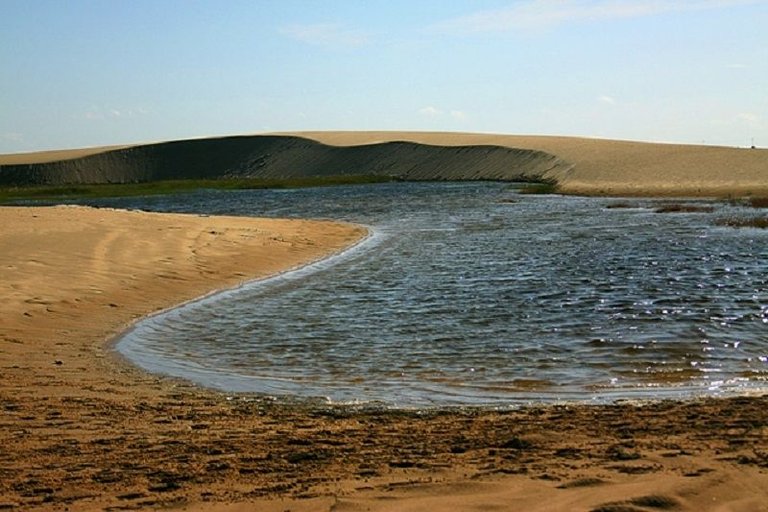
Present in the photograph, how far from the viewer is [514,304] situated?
1575cm

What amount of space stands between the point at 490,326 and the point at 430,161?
8175 centimetres

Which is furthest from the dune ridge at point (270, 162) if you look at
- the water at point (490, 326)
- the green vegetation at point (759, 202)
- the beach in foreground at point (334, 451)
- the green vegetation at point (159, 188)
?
the beach in foreground at point (334, 451)

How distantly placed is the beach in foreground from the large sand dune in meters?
41.7

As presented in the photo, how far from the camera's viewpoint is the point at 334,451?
695 cm

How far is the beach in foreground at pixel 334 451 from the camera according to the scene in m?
5.78

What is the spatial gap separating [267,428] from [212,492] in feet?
6.43

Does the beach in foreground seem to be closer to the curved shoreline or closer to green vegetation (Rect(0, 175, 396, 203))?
the curved shoreline

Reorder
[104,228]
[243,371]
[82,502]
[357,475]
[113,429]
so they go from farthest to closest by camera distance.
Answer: [104,228] < [243,371] < [113,429] < [357,475] < [82,502]

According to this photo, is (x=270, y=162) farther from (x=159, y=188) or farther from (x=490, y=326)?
(x=490, y=326)

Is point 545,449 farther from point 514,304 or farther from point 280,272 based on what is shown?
point 280,272

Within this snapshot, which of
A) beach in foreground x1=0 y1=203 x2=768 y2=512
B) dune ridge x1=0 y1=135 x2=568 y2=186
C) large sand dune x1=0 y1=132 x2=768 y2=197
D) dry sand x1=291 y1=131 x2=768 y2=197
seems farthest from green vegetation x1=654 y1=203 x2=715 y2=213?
dune ridge x1=0 y1=135 x2=568 y2=186

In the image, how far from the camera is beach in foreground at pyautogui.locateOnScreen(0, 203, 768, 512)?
578 cm

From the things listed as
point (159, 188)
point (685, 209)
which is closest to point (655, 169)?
point (685, 209)

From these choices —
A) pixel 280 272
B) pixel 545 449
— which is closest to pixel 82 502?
pixel 545 449
